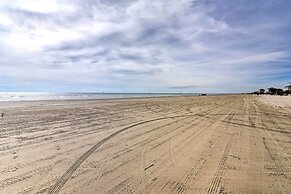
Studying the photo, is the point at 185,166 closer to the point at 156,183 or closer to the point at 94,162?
the point at 156,183

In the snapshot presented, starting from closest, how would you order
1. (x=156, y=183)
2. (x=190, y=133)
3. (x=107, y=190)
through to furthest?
(x=107, y=190) < (x=156, y=183) < (x=190, y=133)

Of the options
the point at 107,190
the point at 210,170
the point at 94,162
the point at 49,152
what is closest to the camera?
the point at 107,190

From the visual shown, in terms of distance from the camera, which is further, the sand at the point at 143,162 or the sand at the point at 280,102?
the sand at the point at 280,102

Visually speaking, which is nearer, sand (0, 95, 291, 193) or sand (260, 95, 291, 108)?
sand (0, 95, 291, 193)

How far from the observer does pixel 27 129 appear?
9.42 metres

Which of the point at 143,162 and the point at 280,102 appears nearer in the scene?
the point at 143,162

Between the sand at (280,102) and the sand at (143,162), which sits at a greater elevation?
the sand at (280,102)

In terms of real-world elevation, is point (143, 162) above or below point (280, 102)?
below

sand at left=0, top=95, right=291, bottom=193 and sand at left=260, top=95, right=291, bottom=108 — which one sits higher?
sand at left=260, top=95, right=291, bottom=108

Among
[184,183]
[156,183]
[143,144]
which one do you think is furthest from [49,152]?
[184,183]

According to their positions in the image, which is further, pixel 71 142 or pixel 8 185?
pixel 71 142

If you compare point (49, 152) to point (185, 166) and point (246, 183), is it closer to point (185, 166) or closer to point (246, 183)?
point (185, 166)

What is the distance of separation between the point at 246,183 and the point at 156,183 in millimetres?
1622

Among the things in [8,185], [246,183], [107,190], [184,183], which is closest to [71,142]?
[8,185]
